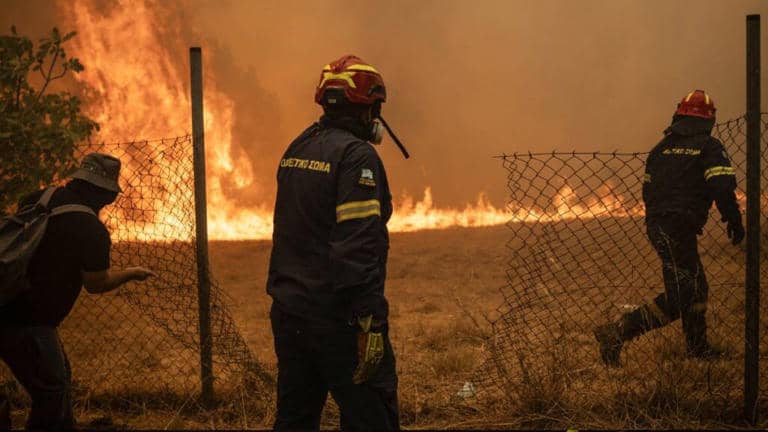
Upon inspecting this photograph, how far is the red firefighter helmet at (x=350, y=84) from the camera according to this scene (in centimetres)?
323

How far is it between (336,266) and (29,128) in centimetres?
406

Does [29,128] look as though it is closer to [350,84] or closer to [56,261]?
[56,261]

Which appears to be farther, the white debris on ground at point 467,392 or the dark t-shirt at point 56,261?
the white debris on ground at point 467,392

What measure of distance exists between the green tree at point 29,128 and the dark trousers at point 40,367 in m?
2.57

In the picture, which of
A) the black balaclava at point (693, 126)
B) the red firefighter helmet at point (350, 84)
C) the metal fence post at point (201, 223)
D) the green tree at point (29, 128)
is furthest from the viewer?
the black balaclava at point (693, 126)

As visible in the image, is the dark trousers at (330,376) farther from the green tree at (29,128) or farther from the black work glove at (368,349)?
the green tree at (29,128)

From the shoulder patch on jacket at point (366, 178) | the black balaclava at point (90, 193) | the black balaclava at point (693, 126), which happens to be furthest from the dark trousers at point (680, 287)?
the black balaclava at point (90, 193)

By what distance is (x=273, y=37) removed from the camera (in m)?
22.6

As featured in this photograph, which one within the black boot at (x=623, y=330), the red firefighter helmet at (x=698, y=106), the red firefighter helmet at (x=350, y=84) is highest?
the red firefighter helmet at (x=698, y=106)

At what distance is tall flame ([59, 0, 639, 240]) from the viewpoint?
54.2ft

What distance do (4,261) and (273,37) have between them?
20175mm

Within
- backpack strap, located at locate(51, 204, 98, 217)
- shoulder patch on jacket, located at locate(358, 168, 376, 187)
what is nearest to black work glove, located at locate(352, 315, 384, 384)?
shoulder patch on jacket, located at locate(358, 168, 376, 187)

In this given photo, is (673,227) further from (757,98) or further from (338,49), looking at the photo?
(338,49)

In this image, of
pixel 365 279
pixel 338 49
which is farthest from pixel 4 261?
pixel 338 49
